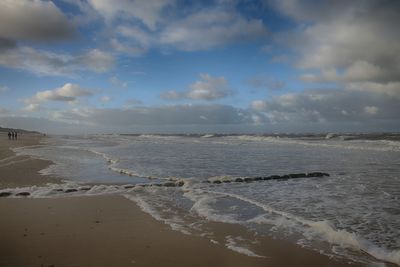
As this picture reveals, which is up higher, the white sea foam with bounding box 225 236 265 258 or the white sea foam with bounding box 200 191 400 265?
the white sea foam with bounding box 200 191 400 265

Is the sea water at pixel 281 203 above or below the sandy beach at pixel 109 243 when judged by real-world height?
above

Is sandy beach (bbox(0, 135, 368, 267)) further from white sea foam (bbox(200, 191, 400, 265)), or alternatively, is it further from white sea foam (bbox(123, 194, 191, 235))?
white sea foam (bbox(200, 191, 400, 265))

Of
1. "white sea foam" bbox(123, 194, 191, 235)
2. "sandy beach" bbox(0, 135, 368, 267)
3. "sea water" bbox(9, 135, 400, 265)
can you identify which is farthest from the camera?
"white sea foam" bbox(123, 194, 191, 235)

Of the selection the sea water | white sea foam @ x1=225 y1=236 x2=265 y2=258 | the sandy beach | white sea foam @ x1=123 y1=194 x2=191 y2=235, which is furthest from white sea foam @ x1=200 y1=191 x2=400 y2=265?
white sea foam @ x1=123 y1=194 x2=191 y2=235

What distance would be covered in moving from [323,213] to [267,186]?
4283mm

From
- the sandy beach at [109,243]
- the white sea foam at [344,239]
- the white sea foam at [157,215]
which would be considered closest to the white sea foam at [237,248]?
the sandy beach at [109,243]

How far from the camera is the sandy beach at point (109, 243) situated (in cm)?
593

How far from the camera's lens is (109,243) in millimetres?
6754

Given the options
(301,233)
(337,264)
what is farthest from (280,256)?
(301,233)

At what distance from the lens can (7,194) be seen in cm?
1146

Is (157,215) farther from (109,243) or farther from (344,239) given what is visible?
(344,239)

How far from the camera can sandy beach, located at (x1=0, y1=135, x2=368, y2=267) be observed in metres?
5.93

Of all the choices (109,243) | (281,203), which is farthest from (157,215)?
(281,203)

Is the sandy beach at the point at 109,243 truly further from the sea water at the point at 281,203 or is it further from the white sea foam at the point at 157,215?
the sea water at the point at 281,203
